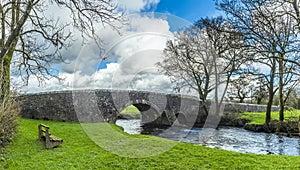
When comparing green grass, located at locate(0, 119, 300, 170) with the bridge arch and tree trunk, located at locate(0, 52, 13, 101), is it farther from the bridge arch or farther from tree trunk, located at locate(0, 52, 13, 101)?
the bridge arch

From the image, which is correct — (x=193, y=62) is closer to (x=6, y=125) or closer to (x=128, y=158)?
(x=128, y=158)

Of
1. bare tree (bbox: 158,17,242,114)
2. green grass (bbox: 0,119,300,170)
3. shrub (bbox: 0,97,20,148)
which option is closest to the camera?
green grass (bbox: 0,119,300,170)

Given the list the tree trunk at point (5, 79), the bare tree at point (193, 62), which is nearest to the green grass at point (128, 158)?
the tree trunk at point (5, 79)

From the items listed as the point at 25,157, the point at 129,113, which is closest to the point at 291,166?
the point at 25,157

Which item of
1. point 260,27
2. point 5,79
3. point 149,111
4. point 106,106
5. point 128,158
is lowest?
point 128,158

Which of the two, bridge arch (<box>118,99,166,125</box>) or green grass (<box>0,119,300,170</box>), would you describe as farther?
bridge arch (<box>118,99,166,125</box>)

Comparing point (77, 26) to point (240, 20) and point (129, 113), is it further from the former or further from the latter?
point (129, 113)

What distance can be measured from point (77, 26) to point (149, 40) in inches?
125

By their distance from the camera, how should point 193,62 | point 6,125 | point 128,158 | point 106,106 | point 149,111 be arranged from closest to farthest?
point 128,158, point 6,125, point 106,106, point 193,62, point 149,111

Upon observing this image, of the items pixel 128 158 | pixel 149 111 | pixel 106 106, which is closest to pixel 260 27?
pixel 128 158

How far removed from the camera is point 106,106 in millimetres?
18516

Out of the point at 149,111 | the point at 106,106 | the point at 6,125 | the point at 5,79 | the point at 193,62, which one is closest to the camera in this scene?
the point at 6,125

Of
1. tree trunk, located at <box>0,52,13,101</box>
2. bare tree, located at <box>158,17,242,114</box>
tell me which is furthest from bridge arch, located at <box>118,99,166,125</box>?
tree trunk, located at <box>0,52,13,101</box>

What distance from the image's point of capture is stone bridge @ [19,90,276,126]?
54.1 feet
